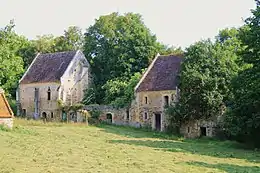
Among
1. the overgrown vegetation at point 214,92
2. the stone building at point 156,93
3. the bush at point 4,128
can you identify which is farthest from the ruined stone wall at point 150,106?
the bush at point 4,128

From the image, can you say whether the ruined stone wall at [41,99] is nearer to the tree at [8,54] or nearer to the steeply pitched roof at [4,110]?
the tree at [8,54]

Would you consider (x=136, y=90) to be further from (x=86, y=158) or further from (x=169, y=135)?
(x=86, y=158)

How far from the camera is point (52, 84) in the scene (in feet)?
183

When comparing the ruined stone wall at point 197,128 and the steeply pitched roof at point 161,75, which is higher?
the steeply pitched roof at point 161,75

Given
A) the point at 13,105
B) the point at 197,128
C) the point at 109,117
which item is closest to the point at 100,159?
the point at 197,128

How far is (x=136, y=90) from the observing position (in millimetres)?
46781

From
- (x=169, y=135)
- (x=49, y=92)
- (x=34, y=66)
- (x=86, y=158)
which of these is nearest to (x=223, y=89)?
(x=169, y=135)

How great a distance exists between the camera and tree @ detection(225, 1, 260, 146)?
29578 millimetres

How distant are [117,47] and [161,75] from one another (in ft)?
40.8

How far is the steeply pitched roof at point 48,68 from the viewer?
5619 cm

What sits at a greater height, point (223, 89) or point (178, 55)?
point (178, 55)

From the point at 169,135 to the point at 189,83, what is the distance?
5130mm

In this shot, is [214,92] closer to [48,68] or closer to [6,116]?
[6,116]

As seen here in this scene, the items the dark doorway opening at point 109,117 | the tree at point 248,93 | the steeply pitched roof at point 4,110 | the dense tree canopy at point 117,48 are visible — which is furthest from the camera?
the dense tree canopy at point 117,48
